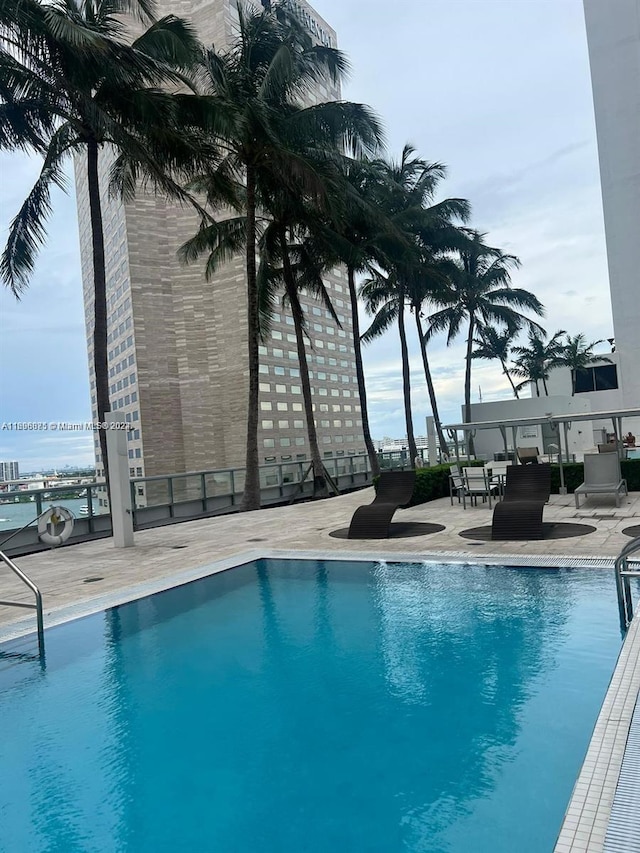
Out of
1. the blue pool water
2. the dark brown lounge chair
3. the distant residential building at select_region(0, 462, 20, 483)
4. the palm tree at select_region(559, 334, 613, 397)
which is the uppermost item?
the palm tree at select_region(559, 334, 613, 397)

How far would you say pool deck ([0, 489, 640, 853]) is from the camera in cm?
299

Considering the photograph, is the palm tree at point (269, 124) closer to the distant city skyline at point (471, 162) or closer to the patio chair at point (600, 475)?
the distant city skyline at point (471, 162)

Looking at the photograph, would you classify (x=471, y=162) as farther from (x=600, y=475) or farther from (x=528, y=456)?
(x=600, y=475)

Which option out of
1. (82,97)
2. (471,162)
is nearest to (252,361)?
(82,97)

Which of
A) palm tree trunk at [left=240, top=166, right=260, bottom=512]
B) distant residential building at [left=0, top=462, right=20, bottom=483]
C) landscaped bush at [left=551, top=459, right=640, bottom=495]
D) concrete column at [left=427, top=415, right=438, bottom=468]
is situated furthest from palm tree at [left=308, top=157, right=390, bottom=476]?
distant residential building at [left=0, top=462, right=20, bottom=483]

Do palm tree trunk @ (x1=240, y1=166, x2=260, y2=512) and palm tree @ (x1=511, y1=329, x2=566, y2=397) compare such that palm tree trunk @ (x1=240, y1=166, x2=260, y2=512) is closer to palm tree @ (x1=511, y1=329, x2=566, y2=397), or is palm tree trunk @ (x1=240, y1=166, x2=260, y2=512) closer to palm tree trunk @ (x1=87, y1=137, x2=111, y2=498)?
palm tree trunk @ (x1=87, y1=137, x2=111, y2=498)

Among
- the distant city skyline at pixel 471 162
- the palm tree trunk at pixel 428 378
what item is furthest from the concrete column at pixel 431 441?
the palm tree trunk at pixel 428 378

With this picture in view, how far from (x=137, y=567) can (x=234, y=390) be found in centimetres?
4632

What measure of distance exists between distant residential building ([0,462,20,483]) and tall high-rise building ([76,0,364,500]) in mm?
40019

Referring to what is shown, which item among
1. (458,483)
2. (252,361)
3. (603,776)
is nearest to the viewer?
(603,776)

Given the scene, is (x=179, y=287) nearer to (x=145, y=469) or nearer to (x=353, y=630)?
(x=145, y=469)

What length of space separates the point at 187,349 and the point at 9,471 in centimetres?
4627

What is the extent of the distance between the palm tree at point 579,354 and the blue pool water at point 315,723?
42431mm

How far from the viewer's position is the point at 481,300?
31.4 meters
